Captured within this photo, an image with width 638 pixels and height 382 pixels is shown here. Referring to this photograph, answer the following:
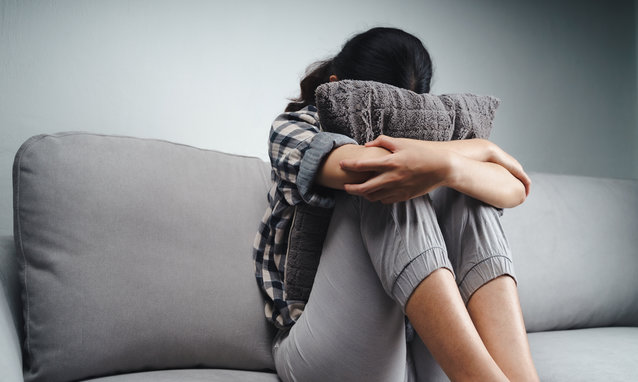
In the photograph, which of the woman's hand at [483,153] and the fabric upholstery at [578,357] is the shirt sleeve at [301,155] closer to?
the woman's hand at [483,153]

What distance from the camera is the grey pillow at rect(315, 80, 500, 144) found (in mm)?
773

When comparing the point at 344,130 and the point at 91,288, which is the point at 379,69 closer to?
the point at 344,130

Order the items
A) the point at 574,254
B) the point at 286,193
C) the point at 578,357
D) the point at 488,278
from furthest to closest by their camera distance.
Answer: the point at 574,254
the point at 578,357
the point at 286,193
the point at 488,278

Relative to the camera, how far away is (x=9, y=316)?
0.71 m

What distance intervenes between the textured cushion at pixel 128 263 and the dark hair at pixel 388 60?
36cm


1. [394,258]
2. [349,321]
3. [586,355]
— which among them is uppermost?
[394,258]

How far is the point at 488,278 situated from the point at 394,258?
160 mm

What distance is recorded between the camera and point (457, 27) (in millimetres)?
1671

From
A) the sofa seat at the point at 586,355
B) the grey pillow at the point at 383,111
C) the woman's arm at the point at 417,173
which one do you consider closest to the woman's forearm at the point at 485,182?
the woman's arm at the point at 417,173

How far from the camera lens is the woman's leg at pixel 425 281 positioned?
0.61 meters

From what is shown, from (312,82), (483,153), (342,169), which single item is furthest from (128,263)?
(483,153)

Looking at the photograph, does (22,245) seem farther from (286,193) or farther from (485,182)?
(485,182)

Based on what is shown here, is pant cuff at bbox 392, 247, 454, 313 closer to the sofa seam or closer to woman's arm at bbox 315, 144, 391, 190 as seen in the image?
woman's arm at bbox 315, 144, 391, 190

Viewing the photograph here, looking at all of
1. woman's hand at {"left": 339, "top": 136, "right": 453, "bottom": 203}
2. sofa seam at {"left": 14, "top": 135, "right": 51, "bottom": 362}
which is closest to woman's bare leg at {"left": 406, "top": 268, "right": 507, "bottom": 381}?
woman's hand at {"left": 339, "top": 136, "right": 453, "bottom": 203}
